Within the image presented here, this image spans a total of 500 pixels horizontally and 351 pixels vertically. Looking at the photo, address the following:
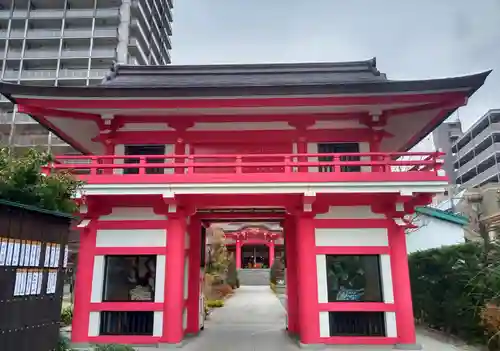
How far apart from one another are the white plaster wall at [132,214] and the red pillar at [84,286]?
0.59 metres

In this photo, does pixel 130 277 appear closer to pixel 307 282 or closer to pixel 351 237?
pixel 307 282

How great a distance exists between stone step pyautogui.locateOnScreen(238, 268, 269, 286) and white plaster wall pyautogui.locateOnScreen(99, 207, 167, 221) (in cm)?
2909

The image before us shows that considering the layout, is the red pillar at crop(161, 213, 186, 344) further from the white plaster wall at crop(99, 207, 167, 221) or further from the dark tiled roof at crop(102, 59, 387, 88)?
the dark tiled roof at crop(102, 59, 387, 88)

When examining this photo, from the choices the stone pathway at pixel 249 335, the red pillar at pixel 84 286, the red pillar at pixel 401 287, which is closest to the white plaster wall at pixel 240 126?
the red pillar at pixel 84 286

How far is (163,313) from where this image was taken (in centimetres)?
1038

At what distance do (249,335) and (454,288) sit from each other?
652cm

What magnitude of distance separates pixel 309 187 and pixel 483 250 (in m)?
5.12

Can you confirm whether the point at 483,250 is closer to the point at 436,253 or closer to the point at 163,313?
the point at 436,253

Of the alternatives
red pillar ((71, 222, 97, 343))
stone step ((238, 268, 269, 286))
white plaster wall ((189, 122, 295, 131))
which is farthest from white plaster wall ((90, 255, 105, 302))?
stone step ((238, 268, 269, 286))

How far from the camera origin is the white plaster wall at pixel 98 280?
10.6 meters

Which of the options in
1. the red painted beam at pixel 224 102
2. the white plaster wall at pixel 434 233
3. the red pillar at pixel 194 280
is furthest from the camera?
the white plaster wall at pixel 434 233

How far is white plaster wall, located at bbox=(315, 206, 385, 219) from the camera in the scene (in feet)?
35.9

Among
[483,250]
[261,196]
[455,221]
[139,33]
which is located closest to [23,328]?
[261,196]

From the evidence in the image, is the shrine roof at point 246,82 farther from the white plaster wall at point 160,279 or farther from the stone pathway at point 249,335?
the stone pathway at point 249,335
